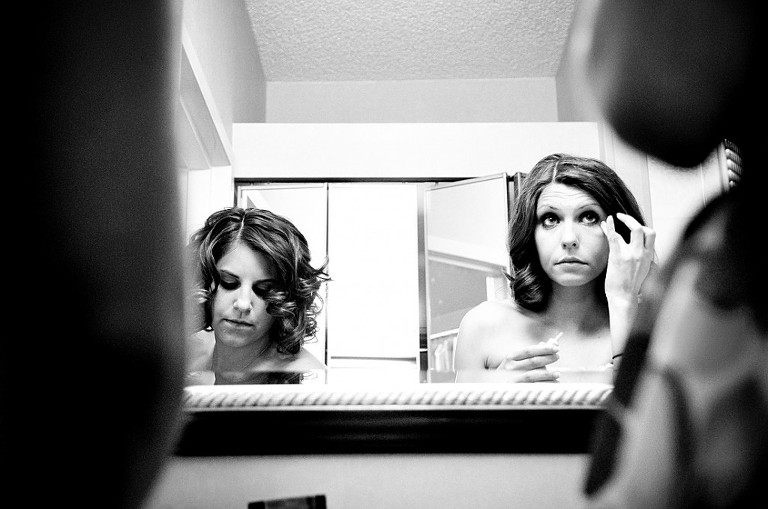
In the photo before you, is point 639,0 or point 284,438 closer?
point 639,0

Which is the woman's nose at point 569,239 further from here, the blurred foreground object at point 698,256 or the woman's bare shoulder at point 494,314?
the blurred foreground object at point 698,256

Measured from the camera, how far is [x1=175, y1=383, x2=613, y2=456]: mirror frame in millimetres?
452

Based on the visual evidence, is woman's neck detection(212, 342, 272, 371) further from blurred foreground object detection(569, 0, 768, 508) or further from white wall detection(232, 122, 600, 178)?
blurred foreground object detection(569, 0, 768, 508)

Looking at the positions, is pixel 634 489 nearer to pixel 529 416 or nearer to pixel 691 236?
pixel 691 236

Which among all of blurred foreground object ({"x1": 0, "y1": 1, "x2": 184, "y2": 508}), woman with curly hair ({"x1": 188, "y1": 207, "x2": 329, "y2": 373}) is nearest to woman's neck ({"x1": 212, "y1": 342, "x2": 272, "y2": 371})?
woman with curly hair ({"x1": 188, "y1": 207, "x2": 329, "y2": 373})

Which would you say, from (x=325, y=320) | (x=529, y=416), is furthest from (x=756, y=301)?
(x=325, y=320)

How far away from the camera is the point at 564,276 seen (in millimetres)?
643

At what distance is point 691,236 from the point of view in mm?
121

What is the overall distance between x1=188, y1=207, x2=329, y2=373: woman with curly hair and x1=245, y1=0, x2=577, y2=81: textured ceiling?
2.33 feet

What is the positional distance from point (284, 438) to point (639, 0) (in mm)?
388

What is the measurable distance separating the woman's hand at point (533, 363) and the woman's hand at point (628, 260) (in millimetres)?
87

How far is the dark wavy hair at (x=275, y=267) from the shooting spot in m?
0.60

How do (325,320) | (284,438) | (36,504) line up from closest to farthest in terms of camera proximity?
(36,504), (284,438), (325,320)

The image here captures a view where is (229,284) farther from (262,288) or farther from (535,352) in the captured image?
(535,352)
